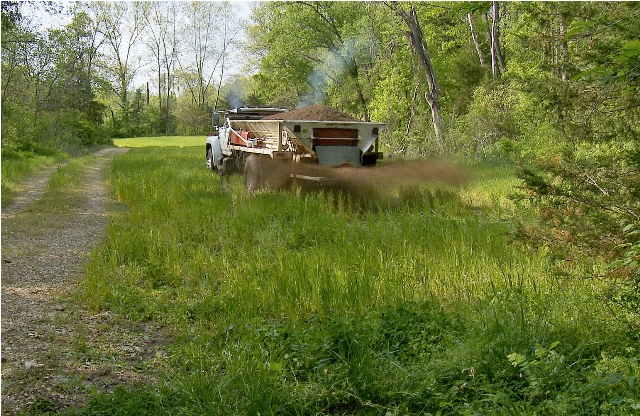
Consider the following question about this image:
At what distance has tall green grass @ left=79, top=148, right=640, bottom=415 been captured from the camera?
13.0ft

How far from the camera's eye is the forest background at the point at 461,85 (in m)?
5.03

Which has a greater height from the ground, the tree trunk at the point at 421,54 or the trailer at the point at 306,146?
the tree trunk at the point at 421,54

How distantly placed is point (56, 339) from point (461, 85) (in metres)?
32.1

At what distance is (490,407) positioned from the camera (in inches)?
148

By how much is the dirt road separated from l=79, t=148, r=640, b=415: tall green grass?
290 mm

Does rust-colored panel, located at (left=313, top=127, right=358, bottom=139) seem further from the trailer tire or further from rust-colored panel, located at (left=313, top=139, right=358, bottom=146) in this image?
the trailer tire

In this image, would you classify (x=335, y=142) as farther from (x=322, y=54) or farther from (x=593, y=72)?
(x=322, y=54)

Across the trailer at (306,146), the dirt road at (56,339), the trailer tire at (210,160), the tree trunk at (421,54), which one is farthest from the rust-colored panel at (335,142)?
the trailer tire at (210,160)

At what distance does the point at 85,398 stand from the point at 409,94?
88.1 ft

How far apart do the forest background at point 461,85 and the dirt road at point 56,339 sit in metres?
3.61

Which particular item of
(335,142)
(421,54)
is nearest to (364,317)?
(335,142)

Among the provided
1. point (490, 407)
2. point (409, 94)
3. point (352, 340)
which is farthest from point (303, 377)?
point (409, 94)

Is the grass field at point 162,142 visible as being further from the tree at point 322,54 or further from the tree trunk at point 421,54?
the tree trunk at point 421,54

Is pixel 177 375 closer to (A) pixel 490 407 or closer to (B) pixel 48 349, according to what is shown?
(B) pixel 48 349
